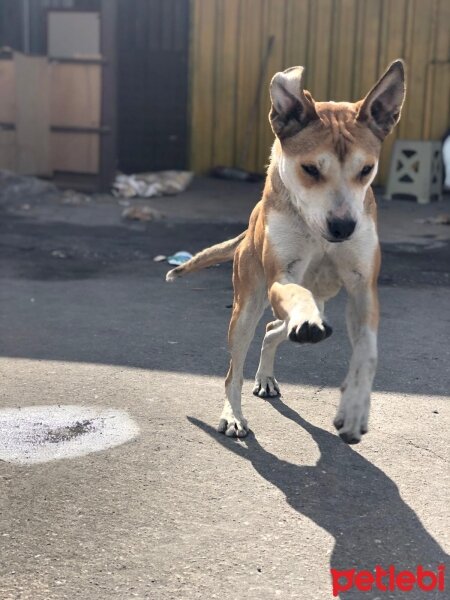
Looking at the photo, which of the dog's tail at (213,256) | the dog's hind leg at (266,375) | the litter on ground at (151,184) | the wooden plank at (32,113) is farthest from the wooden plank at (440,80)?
the dog's hind leg at (266,375)

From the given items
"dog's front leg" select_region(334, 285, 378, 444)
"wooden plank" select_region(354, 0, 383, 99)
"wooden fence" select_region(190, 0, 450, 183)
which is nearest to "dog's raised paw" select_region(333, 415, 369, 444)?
"dog's front leg" select_region(334, 285, 378, 444)

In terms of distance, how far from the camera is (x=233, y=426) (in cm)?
475

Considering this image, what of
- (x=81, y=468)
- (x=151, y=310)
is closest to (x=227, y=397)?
(x=81, y=468)

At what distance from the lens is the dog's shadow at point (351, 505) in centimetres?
349

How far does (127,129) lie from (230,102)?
6.68 feet

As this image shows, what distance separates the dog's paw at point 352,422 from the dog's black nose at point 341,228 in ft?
2.41

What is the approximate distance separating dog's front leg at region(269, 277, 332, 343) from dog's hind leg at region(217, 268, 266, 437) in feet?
1.69

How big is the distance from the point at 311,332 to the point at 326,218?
0.68m

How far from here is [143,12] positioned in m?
16.2

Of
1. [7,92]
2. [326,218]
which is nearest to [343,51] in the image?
[7,92]

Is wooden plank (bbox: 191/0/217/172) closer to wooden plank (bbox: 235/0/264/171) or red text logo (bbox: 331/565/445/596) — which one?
wooden plank (bbox: 235/0/264/171)

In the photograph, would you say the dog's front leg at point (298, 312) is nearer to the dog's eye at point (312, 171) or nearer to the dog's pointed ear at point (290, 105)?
the dog's eye at point (312, 171)

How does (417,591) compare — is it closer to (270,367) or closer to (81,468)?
(81,468)

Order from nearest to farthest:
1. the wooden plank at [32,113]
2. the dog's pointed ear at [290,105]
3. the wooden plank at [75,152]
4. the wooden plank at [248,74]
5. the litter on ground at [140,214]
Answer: the dog's pointed ear at [290,105] → the litter on ground at [140,214] → the wooden plank at [32,113] → the wooden plank at [75,152] → the wooden plank at [248,74]
